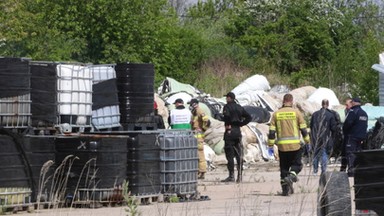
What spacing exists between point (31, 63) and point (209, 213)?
152 inches

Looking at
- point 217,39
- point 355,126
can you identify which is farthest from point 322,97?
point 217,39

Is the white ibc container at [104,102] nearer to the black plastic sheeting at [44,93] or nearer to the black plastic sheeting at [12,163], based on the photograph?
the black plastic sheeting at [44,93]

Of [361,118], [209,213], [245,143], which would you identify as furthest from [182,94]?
[209,213]

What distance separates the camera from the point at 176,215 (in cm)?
1484

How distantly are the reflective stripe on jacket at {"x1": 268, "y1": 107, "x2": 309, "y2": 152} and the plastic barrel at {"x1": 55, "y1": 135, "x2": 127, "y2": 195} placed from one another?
3541 mm

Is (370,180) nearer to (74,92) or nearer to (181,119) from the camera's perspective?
(74,92)

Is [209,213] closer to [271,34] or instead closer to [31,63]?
[31,63]

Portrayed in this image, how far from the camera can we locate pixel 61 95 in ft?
57.8

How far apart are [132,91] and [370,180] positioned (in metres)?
9.58

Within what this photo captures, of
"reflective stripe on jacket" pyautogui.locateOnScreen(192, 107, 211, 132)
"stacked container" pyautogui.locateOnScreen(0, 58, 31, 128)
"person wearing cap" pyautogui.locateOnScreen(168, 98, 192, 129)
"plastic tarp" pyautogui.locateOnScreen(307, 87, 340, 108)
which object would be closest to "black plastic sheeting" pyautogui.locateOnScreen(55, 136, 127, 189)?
"stacked container" pyautogui.locateOnScreen(0, 58, 31, 128)

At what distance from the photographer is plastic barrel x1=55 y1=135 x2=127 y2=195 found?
A: 16.0 metres

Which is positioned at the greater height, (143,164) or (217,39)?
(217,39)

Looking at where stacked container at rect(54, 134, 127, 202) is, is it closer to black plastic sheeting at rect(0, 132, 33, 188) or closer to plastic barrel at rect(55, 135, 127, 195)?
plastic barrel at rect(55, 135, 127, 195)

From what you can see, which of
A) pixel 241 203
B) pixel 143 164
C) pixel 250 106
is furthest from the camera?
pixel 250 106
